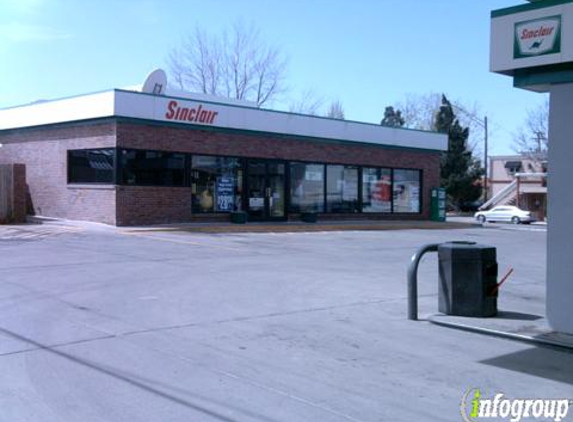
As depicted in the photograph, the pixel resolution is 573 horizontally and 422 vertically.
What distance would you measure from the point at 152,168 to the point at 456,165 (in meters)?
47.1

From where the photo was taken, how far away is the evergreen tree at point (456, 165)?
221ft

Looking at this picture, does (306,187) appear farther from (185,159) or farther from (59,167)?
(59,167)

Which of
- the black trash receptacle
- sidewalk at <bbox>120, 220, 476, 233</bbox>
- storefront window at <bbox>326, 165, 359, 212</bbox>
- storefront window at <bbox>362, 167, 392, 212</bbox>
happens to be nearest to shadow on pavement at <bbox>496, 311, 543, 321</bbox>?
the black trash receptacle

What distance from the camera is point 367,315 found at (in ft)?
32.9

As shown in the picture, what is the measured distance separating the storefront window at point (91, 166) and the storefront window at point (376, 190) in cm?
1408

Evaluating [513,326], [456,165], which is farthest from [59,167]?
[456,165]

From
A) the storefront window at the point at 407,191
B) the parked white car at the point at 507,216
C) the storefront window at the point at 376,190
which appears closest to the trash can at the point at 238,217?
the storefront window at the point at 376,190

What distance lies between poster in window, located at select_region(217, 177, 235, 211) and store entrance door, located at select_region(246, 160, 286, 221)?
0.88m

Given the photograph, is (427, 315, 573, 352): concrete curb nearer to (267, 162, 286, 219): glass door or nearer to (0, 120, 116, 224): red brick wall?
(0, 120, 116, 224): red brick wall

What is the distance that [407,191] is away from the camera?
37.4 metres

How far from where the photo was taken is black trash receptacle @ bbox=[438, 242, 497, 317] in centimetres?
984

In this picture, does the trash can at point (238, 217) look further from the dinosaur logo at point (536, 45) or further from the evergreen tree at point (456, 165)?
the evergreen tree at point (456, 165)

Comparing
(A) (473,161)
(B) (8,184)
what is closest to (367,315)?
(B) (8,184)

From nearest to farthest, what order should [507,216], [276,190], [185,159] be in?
1. [185,159]
2. [276,190]
3. [507,216]
